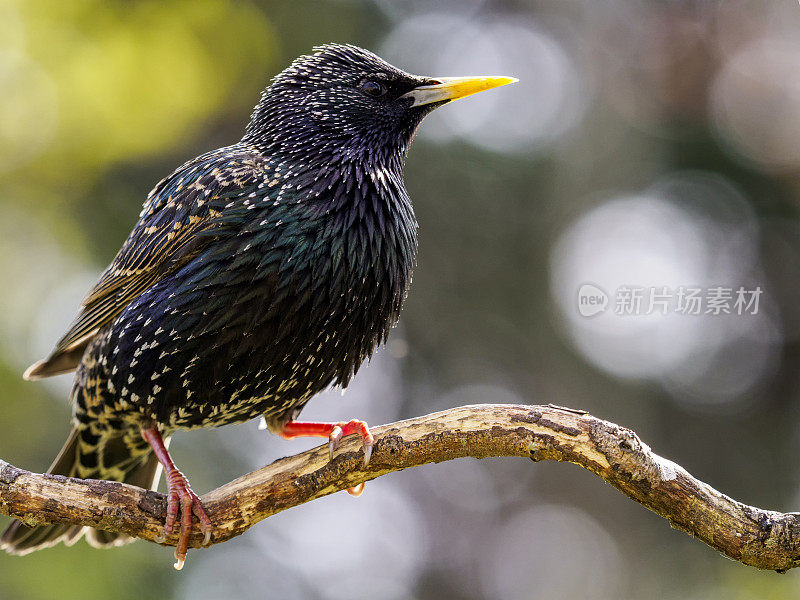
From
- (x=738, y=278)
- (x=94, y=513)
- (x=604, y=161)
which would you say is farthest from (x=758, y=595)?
(x=94, y=513)

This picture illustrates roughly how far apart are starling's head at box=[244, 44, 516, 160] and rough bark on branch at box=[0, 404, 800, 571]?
1282 millimetres

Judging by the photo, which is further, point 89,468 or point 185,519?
point 89,468

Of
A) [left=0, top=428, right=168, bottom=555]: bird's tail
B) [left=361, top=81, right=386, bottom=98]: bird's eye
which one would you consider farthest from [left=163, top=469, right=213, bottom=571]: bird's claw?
[left=361, top=81, right=386, bottom=98]: bird's eye

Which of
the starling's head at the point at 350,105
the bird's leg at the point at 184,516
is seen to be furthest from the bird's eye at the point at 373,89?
the bird's leg at the point at 184,516

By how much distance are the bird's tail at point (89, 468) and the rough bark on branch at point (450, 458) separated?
0.87m

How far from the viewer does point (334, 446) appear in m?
3.14

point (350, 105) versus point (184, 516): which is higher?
point (350, 105)

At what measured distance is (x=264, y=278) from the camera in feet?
10.8

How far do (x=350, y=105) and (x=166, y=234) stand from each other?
94 cm

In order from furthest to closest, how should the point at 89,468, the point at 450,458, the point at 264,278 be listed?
the point at 89,468 → the point at 264,278 → the point at 450,458

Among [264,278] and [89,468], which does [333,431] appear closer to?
[264,278]

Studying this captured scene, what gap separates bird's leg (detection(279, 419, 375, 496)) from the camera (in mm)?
3055

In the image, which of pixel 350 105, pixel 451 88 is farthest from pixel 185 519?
pixel 451 88

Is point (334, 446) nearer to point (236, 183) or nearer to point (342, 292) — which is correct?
point (342, 292)
